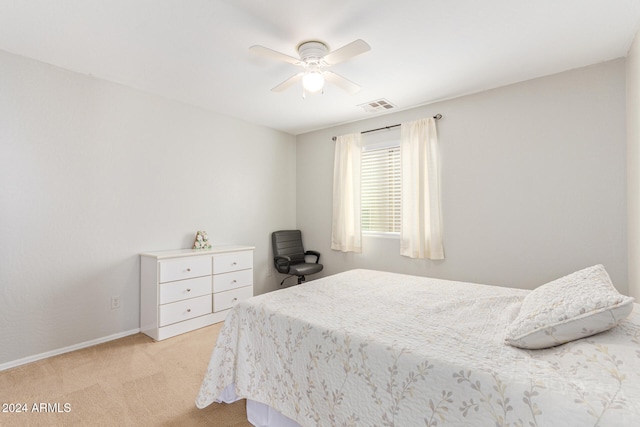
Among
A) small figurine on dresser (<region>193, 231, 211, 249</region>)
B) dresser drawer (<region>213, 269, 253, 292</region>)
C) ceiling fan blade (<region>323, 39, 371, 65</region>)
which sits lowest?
dresser drawer (<region>213, 269, 253, 292</region>)

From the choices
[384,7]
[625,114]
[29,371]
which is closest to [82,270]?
[29,371]

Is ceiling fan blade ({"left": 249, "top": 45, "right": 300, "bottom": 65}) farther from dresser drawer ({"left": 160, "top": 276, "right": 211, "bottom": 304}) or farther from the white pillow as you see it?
dresser drawer ({"left": 160, "top": 276, "right": 211, "bottom": 304})

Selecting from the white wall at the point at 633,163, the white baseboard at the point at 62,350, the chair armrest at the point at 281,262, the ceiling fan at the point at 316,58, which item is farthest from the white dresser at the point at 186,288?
the white wall at the point at 633,163

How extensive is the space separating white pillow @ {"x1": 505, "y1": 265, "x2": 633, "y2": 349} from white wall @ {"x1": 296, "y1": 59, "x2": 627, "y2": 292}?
70.0 inches

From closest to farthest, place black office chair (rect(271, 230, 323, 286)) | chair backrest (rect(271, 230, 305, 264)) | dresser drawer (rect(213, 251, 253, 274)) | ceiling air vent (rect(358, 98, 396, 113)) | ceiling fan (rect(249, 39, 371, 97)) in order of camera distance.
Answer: ceiling fan (rect(249, 39, 371, 97))
dresser drawer (rect(213, 251, 253, 274))
ceiling air vent (rect(358, 98, 396, 113))
black office chair (rect(271, 230, 323, 286))
chair backrest (rect(271, 230, 305, 264))

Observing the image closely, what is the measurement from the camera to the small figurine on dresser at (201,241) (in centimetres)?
353

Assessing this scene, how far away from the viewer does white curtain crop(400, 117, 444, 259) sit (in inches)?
136

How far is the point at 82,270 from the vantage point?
2.77 metres

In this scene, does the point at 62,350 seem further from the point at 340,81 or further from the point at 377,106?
the point at 377,106

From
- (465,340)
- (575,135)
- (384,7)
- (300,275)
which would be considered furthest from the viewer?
(300,275)

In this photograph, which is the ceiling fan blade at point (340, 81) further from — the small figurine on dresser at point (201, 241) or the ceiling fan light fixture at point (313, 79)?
the small figurine on dresser at point (201, 241)

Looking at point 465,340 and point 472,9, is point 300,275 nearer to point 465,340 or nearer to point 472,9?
point 465,340

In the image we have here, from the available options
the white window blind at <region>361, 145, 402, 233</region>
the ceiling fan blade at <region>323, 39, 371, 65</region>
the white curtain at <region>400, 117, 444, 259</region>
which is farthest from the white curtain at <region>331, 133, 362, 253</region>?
the ceiling fan blade at <region>323, 39, 371, 65</region>

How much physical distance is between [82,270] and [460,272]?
388 cm
